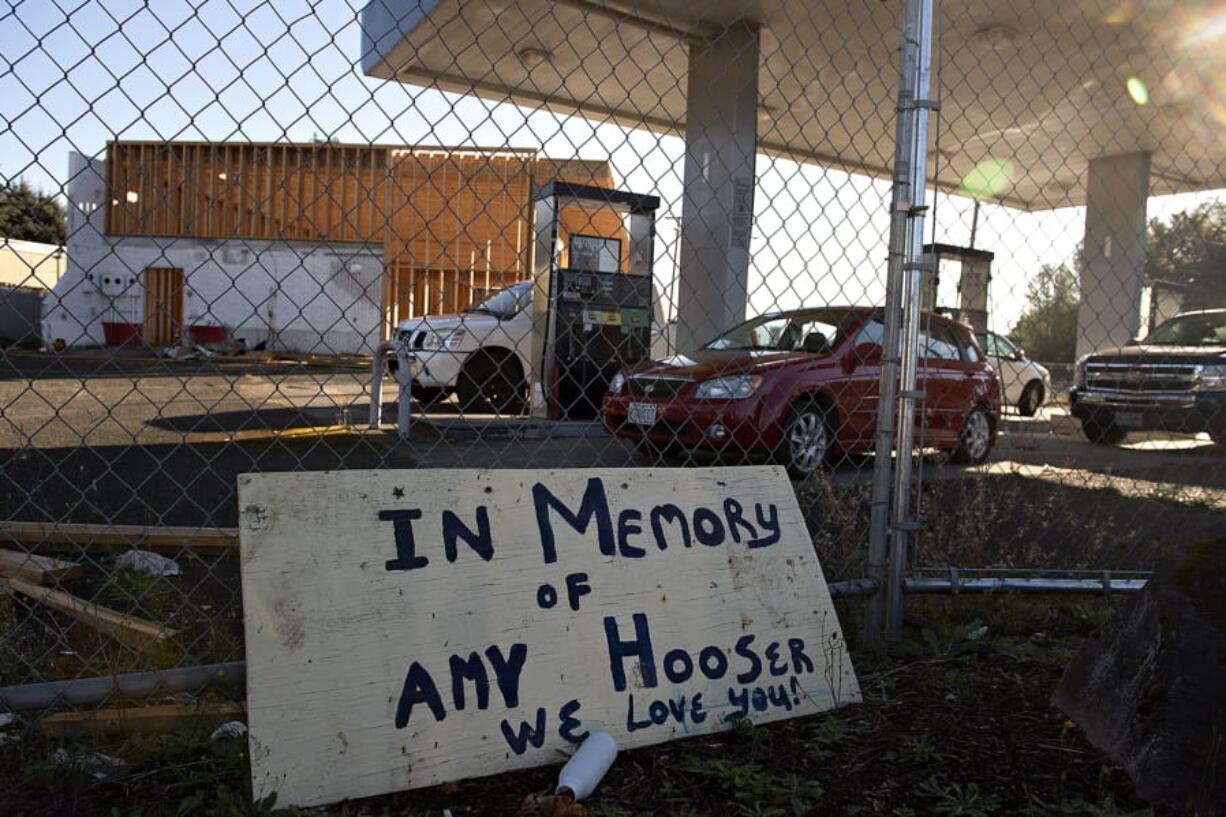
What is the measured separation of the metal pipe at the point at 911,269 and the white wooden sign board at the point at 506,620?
0.37m

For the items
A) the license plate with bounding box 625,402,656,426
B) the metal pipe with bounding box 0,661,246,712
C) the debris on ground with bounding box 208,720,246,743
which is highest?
the license plate with bounding box 625,402,656,426

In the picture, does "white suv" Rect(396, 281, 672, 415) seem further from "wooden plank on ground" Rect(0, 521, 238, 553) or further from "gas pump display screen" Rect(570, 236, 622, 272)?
"wooden plank on ground" Rect(0, 521, 238, 553)

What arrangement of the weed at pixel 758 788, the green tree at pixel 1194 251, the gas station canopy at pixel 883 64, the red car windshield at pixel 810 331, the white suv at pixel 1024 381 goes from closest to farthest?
the weed at pixel 758 788
the red car windshield at pixel 810 331
the gas station canopy at pixel 883 64
the white suv at pixel 1024 381
the green tree at pixel 1194 251

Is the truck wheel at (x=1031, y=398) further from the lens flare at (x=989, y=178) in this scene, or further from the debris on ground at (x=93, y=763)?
the debris on ground at (x=93, y=763)

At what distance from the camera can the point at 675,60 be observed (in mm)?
11562

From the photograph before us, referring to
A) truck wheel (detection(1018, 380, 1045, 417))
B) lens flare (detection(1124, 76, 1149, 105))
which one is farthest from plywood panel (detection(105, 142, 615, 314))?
truck wheel (detection(1018, 380, 1045, 417))

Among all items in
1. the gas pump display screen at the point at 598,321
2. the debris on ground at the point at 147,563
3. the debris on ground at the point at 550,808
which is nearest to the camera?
the debris on ground at the point at 550,808

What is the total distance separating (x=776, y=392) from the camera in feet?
23.0

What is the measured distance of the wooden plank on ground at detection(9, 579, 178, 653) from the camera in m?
2.66

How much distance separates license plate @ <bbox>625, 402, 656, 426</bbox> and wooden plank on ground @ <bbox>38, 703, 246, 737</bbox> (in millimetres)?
5111

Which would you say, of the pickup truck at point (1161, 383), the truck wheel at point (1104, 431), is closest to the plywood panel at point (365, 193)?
the pickup truck at point (1161, 383)

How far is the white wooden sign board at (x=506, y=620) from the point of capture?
6.15 ft

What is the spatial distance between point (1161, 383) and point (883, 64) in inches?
204

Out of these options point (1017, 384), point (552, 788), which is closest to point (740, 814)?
point (552, 788)
